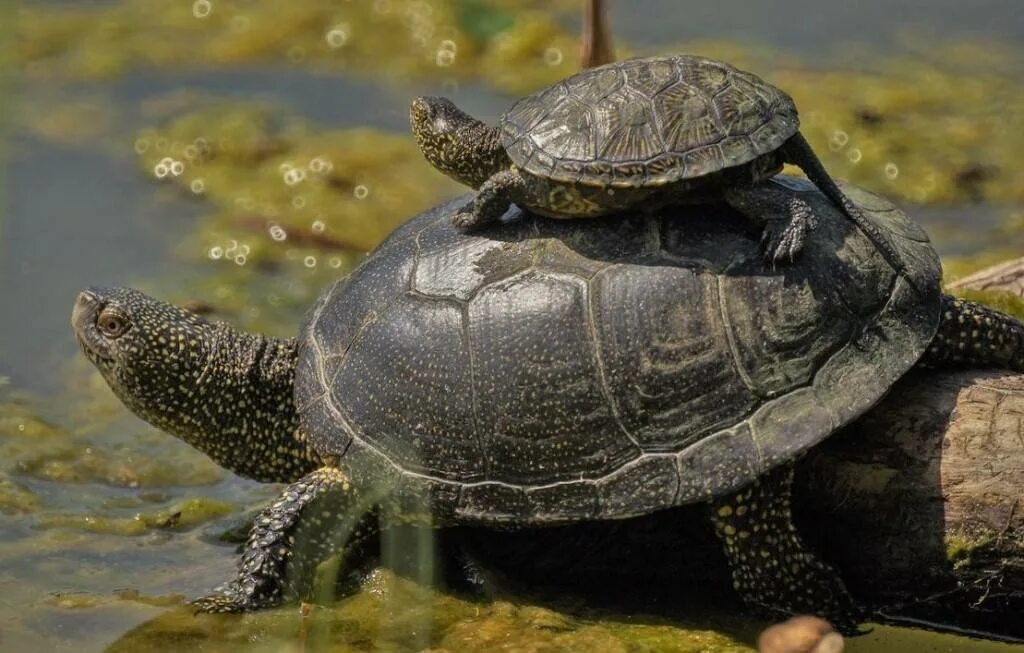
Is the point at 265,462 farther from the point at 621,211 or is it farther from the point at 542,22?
the point at 542,22

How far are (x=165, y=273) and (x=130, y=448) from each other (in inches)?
62.6

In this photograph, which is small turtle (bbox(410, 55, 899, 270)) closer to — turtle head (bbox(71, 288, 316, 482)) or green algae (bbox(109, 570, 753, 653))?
turtle head (bbox(71, 288, 316, 482))

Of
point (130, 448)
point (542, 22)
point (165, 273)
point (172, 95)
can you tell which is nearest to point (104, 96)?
point (172, 95)

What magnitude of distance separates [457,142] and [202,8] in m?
6.22

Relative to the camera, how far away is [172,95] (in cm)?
952

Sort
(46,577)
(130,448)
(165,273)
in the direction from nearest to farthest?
(46,577), (130,448), (165,273)

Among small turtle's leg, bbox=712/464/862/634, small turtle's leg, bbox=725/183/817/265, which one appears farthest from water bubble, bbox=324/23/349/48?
small turtle's leg, bbox=712/464/862/634

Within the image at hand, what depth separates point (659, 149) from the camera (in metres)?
4.46

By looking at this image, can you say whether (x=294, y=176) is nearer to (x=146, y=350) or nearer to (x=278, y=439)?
(x=146, y=350)

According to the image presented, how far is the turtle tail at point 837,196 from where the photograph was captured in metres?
4.71

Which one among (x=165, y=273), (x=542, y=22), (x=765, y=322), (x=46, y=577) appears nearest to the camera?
(x=765, y=322)

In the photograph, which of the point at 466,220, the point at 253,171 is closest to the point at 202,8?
the point at 253,171

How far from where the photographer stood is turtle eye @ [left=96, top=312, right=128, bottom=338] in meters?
5.47

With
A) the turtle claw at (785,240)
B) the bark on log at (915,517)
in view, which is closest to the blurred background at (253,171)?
the bark on log at (915,517)
